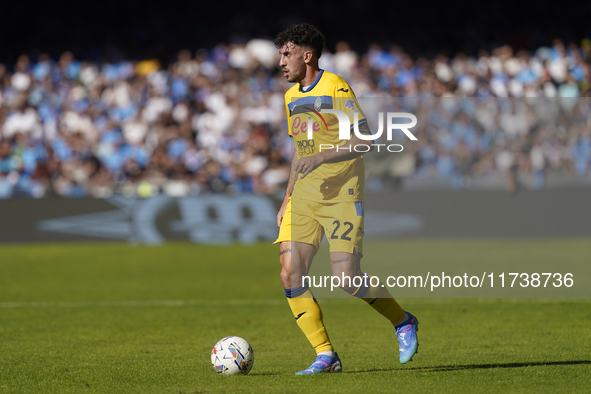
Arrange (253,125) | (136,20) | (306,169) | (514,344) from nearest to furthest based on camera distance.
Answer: (306,169) < (514,344) < (253,125) < (136,20)

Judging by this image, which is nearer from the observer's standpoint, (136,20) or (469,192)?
(469,192)

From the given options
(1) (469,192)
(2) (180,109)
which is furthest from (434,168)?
(2) (180,109)

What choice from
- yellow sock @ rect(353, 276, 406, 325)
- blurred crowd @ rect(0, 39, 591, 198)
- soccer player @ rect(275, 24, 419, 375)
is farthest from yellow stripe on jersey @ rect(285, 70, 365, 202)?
blurred crowd @ rect(0, 39, 591, 198)

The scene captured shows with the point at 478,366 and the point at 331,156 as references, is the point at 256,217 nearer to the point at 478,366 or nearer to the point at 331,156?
the point at 478,366

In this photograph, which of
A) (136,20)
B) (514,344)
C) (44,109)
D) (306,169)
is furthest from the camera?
(136,20)

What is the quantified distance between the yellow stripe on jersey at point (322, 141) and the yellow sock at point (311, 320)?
27.9 inches

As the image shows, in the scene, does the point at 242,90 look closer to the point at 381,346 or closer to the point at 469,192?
the point at 469,192

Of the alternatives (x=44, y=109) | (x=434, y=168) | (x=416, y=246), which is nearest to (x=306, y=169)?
(x=416, y=246)

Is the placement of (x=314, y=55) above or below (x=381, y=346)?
above

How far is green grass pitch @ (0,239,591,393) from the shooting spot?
5.32 metres

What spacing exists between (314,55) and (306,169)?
808mm

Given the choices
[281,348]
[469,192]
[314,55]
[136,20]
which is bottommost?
[281,348]

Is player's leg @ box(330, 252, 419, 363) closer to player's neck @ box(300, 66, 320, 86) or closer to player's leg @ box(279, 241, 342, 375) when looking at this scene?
player's leg @ box(279, 241, 342, 375)

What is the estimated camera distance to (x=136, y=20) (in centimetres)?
2650
